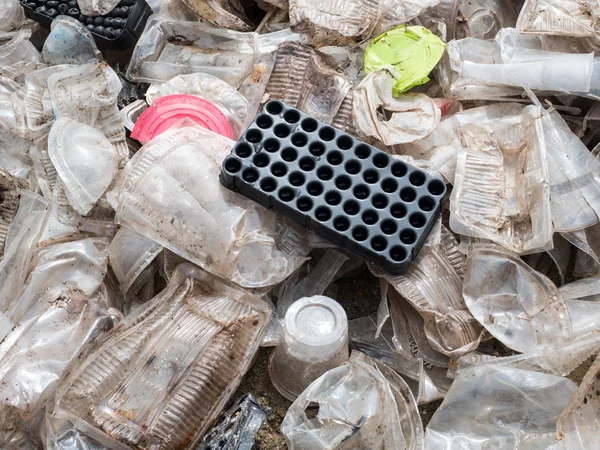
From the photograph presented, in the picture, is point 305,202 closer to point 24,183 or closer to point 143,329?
point 143,329

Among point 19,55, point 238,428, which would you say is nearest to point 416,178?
point 238,428

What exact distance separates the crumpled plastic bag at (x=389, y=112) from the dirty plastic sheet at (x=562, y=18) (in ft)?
0.95

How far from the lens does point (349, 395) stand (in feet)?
4.75

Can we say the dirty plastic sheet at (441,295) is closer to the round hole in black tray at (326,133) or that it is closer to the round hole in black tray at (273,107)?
the round hole in black tray at (326,133)

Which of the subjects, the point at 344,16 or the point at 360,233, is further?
the point at 344,16

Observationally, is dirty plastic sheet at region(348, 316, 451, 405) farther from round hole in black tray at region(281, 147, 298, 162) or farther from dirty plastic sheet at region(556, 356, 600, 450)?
round hole in black tray at region(281, 147, 298, 162)

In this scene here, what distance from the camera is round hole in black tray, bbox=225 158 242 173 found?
1587mm

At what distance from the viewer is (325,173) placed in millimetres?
1606

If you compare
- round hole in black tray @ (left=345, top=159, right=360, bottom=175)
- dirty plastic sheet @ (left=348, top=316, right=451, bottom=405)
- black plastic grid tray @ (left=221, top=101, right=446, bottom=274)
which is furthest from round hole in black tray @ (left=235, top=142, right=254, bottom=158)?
dirty plastic sheet @ (left=348, top=316, right=451, bottom=405)

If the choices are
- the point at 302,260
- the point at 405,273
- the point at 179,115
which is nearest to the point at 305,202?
the point at 302,260

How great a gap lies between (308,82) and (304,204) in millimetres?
357

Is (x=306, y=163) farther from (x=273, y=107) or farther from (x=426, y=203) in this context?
(x=426, y=203)

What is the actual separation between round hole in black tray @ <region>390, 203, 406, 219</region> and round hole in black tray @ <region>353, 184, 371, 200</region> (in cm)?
6

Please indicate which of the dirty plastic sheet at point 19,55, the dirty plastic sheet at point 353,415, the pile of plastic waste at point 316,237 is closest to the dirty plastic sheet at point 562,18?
the pile of plastic waste at point 316,237
